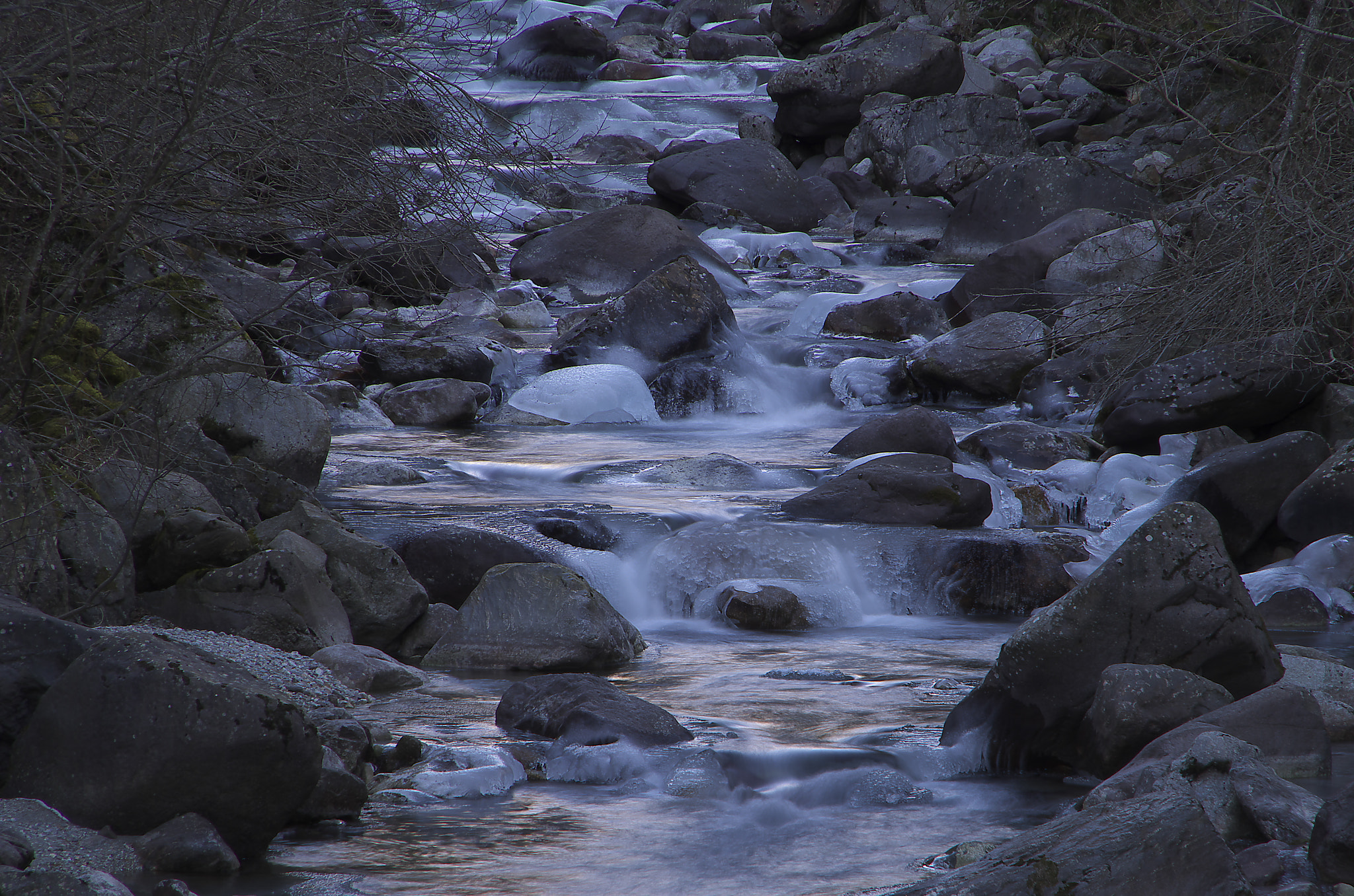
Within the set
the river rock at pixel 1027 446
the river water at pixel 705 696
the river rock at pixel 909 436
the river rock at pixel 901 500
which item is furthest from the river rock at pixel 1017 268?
the river rock at pixel 901 500

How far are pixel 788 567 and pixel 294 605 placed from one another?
2.70 metres

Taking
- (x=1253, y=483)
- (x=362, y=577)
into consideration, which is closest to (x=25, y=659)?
(x=362, y=577)

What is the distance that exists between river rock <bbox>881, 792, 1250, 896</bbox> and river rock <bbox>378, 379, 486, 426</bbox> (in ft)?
28.2

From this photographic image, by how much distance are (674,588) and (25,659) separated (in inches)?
148

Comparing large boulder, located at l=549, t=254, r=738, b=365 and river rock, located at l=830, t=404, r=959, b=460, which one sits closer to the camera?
river rock, located at l=830, t=404, r=959, b=460

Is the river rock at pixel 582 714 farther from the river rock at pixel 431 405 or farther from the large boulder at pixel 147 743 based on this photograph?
the river rock at pixel 431 405

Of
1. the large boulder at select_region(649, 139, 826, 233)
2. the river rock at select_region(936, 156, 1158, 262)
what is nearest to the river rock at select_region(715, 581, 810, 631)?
the river rock at select_region(936, 156, 1158, 262)

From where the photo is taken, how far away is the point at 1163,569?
4246mm

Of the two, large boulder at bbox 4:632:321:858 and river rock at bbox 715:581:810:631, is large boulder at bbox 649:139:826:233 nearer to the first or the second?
river rock at bbox 715:581:810:631

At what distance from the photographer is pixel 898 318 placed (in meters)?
13.4

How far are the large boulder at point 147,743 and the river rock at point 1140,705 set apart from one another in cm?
228

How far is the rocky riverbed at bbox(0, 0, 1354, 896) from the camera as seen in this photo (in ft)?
10.6

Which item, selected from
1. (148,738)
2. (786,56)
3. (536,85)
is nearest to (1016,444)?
(148,738)

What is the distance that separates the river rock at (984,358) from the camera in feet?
37.3
